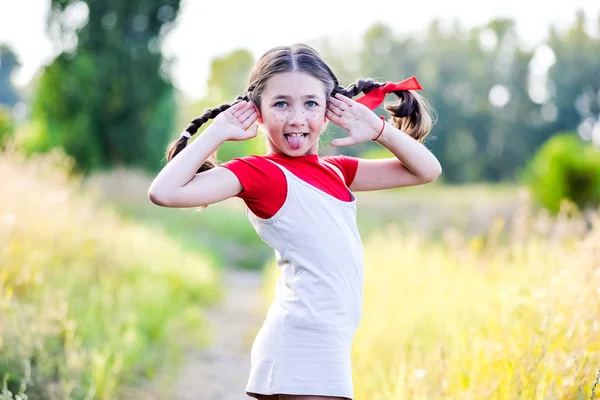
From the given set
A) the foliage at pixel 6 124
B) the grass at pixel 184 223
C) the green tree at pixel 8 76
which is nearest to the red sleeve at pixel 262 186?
the grass at pixel 184 223

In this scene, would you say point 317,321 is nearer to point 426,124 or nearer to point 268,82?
point 268,82

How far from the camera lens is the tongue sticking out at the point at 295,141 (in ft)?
7.06

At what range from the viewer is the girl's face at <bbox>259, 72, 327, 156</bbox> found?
213 cm

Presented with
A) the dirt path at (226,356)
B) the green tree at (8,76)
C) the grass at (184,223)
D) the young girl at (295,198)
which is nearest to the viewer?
the young girl at (295,198)

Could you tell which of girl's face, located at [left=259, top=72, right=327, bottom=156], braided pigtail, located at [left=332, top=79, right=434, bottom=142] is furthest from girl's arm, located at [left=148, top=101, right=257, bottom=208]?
braided pigtail, located at [left=332, top=79, right=434, bottom=142]

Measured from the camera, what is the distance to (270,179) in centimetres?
209

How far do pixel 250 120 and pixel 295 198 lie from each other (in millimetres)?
333

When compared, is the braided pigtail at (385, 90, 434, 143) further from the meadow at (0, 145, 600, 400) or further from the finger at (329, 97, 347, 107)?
the meadow at (0, 145, 600, 400)

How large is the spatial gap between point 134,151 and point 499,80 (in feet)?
67.7

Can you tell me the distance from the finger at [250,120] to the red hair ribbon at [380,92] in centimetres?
41

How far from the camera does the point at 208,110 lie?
2338 mm

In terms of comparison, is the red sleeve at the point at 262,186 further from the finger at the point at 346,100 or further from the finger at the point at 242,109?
the finger at the point at 346,100

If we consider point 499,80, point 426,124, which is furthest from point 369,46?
point 426,124

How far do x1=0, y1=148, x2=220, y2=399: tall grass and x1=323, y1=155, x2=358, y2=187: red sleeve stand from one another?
5.02 ft
